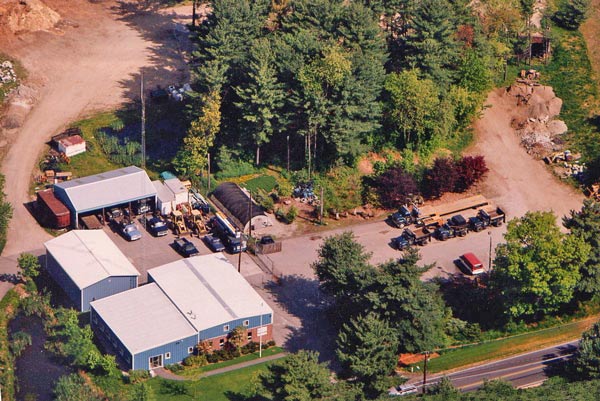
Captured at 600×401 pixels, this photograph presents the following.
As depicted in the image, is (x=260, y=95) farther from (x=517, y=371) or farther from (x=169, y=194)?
(x=517, y=371)

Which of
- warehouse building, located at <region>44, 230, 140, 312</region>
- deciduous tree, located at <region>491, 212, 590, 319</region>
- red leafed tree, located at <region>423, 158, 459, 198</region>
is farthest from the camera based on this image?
red leafed tree, located at <region>423, 158, 459, 198</region>

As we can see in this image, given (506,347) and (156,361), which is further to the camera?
(506,347)

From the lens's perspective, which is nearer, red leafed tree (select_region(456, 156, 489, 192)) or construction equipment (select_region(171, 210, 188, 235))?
construction equipment (select_region(171, 210, 188, 235))

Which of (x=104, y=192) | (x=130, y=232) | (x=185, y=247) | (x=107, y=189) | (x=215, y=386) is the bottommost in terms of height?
(x=215, y=386)

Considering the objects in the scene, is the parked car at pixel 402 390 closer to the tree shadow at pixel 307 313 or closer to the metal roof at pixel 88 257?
the tree shadow at pixel 307 313

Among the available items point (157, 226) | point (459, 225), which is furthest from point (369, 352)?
point (157, 226)

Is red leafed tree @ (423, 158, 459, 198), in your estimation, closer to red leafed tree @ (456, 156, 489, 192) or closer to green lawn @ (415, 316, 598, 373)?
red leafed tree @ (456, 156, 489, 192)

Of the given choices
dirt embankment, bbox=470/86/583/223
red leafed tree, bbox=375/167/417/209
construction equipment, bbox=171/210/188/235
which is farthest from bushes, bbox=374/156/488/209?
construction equipment, bbox=171/210/188/235
